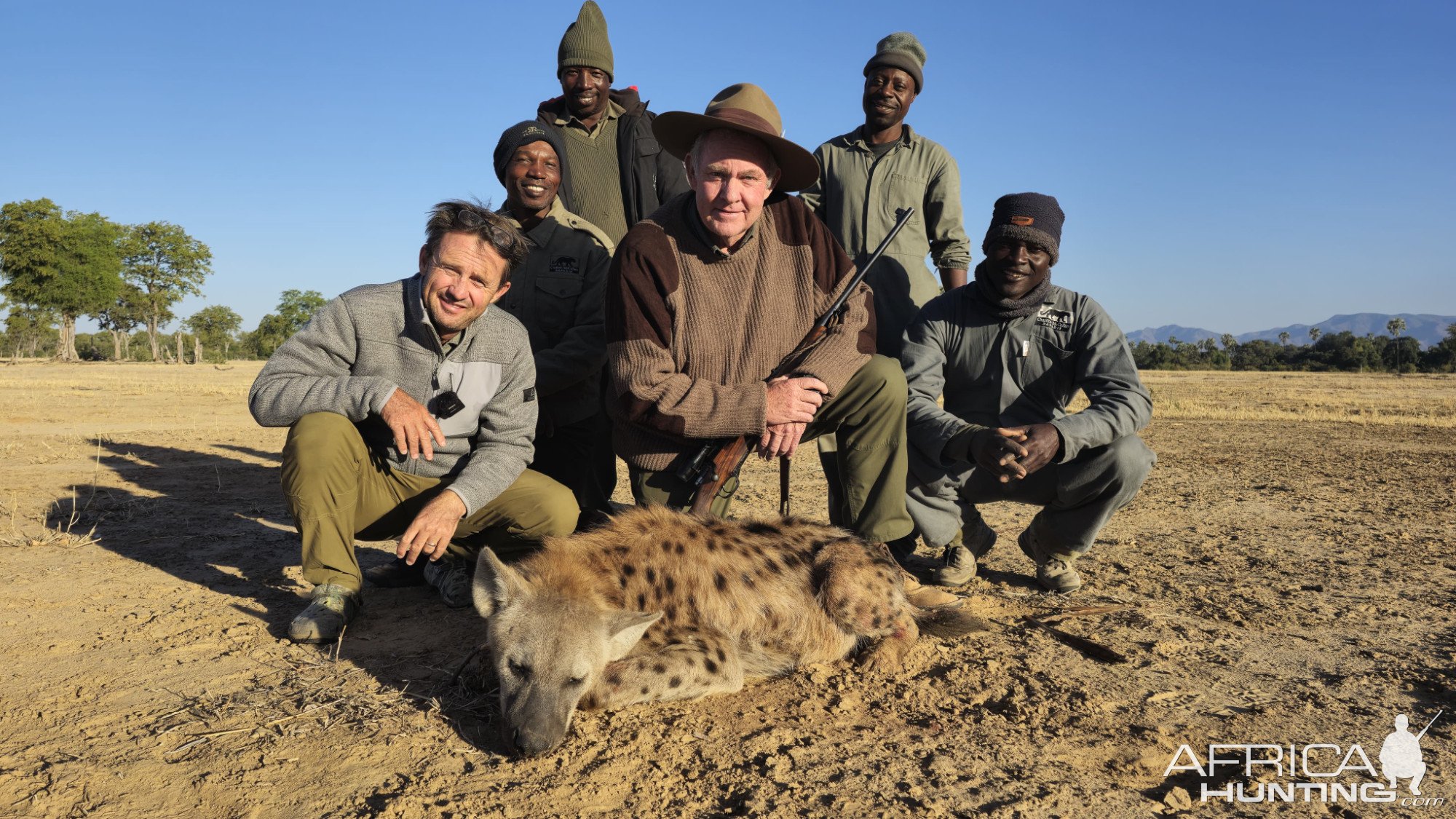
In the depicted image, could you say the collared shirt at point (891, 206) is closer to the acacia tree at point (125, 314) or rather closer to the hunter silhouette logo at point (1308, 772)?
the hunter silhouette logo at point (1308, 772)

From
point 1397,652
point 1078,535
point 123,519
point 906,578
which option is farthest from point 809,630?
point 123,519

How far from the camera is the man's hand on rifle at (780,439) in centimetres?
446

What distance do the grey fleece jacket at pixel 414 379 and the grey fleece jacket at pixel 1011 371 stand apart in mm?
2254

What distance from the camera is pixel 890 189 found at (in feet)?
19.2

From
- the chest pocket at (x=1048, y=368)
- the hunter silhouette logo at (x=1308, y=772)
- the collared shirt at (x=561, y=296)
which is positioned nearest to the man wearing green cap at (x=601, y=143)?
the collared shirt at (x=561, y=296)

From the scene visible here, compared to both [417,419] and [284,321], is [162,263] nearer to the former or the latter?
[284,321]

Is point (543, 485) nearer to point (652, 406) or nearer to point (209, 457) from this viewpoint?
point (652, 406)

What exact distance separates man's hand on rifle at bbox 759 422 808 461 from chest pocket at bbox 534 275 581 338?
1771 mm

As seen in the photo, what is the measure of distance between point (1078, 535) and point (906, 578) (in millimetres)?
1248

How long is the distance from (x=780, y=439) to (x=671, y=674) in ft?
4.59

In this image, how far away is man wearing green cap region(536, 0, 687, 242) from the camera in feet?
20.5

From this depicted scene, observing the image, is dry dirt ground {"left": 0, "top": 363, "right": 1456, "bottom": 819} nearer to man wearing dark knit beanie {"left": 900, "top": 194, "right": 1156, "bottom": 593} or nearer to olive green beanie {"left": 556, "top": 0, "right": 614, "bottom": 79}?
man wearing dark knit beanie {"left": 900, "top": 194, "right": 1156, "bottom": 593}

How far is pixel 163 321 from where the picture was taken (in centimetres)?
5450

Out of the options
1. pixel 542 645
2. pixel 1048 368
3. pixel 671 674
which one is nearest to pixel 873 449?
pixel 1048 368
